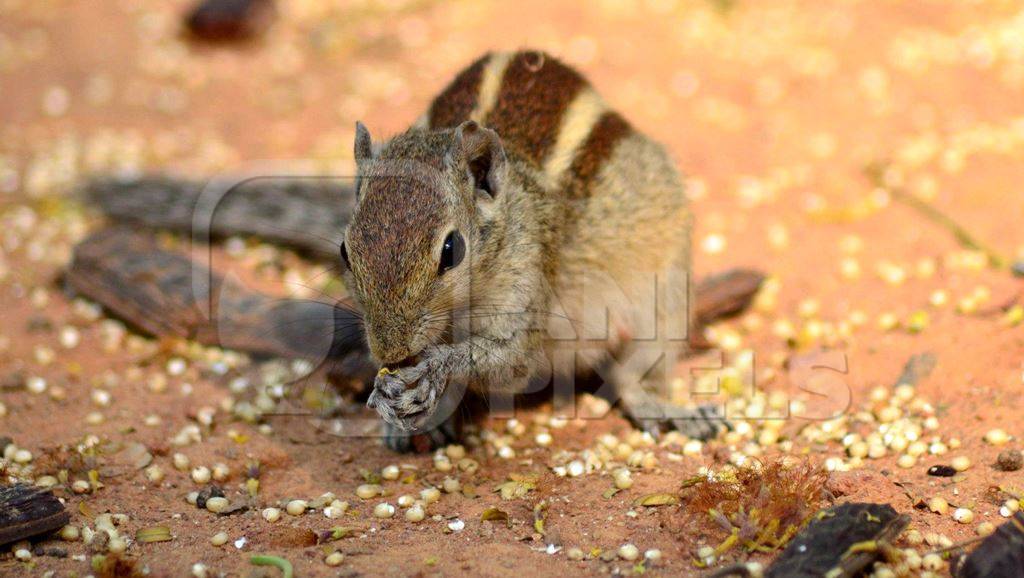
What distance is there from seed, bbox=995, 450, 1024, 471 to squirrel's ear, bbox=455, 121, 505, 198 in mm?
2188

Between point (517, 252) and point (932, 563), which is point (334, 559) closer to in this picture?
point (517, 252)

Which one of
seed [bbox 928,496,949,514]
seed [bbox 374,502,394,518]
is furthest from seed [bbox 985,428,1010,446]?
seed [bbox 374,502,394,518]

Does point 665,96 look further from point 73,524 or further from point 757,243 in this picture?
point 73,524

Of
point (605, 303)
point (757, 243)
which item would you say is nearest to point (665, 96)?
point (757, 243)

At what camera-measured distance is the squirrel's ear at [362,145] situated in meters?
4.14

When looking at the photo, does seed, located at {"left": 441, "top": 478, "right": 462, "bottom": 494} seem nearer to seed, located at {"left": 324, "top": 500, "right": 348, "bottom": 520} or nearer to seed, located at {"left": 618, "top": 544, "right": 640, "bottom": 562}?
seed, located at {"left": 324, "top": 500, "right": 348, "bottom": 520}

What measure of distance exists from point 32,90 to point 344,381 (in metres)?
5.16

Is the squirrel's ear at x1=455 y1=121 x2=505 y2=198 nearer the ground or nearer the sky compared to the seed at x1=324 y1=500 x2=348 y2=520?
nearer the sky

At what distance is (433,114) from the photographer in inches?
182

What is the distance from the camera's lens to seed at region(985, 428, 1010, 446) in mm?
3875

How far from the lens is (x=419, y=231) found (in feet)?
11.9

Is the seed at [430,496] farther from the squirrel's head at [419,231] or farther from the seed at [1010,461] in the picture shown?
the seed at [1010,461]

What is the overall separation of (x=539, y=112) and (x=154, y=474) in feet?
7.51

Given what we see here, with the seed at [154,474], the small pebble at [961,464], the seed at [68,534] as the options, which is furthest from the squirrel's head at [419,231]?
the small pebble at [961,464]
